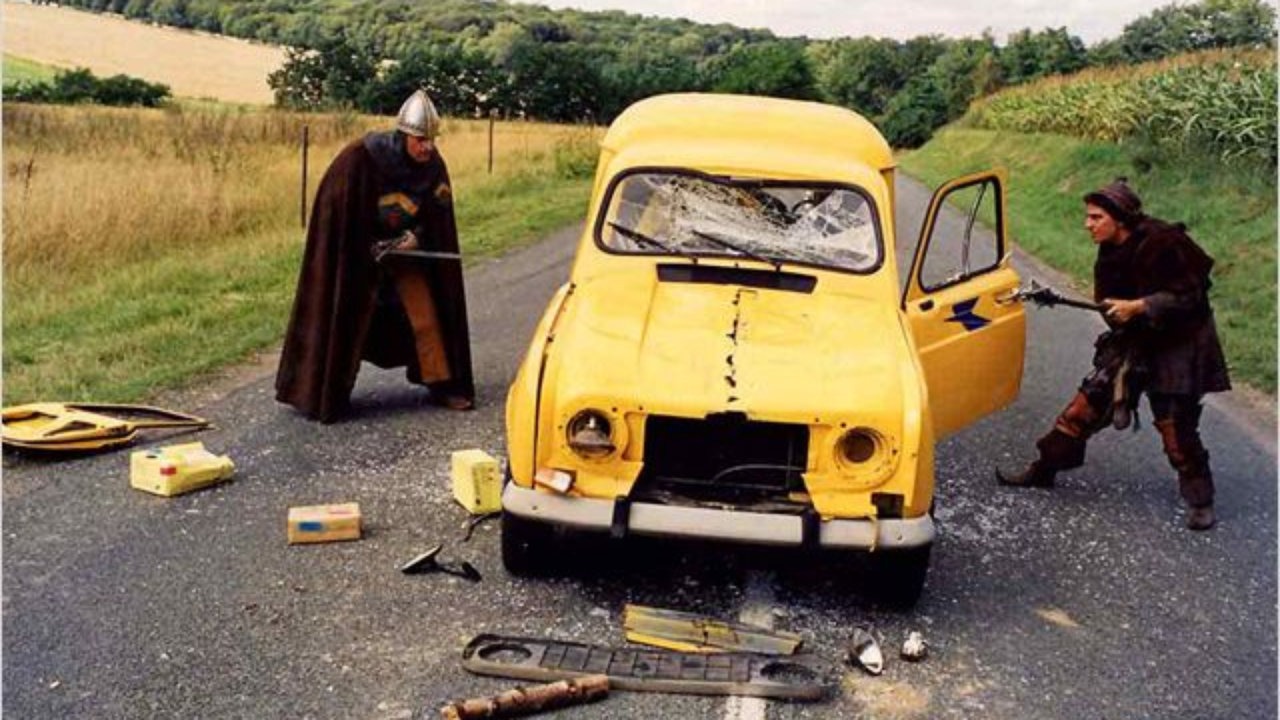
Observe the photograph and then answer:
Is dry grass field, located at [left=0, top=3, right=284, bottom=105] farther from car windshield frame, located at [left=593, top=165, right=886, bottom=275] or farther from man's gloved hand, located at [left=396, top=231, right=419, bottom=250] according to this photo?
car windshield frame, located at [left=593, top=165, right=886, bottom=275]

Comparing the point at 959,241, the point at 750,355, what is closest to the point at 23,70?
the point at 959,241

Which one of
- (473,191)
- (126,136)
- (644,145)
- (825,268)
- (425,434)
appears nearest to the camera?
(825,268)

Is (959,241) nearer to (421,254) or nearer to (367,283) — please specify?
(421,254)

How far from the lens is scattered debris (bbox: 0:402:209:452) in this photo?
7.42 m

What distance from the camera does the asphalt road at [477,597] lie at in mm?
4938

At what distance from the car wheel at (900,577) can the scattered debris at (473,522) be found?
76.3 inches

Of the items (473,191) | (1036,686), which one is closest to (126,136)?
(473,191)

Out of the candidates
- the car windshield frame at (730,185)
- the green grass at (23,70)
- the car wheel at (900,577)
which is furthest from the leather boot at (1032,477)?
the green grass at (23,70)

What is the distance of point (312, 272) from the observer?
8336 millimetres

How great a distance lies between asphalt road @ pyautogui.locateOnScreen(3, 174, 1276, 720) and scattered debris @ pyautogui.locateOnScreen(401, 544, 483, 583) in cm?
6

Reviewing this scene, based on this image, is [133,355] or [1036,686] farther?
[133,355]

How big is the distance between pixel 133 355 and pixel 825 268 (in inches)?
218

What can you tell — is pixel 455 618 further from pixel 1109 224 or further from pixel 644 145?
pixel 1109 224

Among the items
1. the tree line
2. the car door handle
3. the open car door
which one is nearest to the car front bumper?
the open car door
